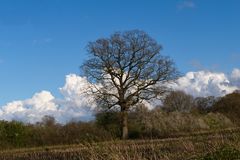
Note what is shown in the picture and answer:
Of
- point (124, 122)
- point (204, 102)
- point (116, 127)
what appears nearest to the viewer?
point (124, 122)

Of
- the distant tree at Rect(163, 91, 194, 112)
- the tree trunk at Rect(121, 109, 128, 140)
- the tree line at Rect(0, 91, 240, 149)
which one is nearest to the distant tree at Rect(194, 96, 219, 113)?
the distant tree at Rect(163, 91, 194, 112)

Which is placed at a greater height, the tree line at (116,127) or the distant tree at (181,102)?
the distant tree at (181,102)

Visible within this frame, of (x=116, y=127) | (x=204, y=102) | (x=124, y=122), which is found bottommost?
(x=116, y=127)

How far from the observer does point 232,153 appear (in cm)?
1155

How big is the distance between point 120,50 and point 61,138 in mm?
12420

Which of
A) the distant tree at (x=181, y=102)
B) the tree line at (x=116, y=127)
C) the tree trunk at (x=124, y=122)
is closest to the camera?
the tree line at (x=116, y=127)

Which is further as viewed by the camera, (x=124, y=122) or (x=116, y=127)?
(x=116, y=127)

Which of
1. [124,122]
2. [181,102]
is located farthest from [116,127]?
[181,102]

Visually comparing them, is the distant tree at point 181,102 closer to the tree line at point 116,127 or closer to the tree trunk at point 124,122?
the tree line at point 116,127

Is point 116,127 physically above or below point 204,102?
below

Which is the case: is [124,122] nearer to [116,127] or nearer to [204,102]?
[116,127]

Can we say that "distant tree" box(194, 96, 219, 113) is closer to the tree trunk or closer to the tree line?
the tree line

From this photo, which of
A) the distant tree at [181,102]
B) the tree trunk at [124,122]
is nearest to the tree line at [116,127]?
the tree trunk at [124,122]

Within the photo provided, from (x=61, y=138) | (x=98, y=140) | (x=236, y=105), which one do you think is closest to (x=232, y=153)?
(x=98, y=140)
